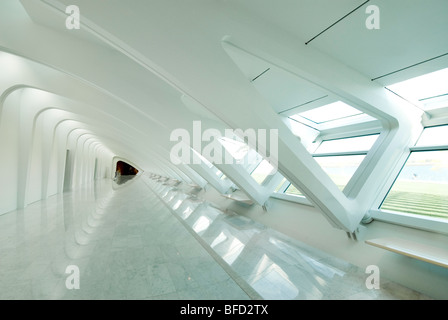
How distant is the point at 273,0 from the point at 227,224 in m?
6.32

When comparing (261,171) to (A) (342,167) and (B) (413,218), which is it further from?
(B) (413,218)

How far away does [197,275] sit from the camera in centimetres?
363

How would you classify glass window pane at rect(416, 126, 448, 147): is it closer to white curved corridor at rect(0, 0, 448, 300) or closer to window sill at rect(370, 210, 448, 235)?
white curved corridor at rect(0, 0, 448, 300)

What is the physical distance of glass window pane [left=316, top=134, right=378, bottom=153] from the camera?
6.07 meters

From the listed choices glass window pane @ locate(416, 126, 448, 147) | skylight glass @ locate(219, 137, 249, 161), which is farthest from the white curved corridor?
skylight glass @ locate(219, 137, 249, 161)

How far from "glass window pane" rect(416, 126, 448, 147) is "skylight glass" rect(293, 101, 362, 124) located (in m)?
1.69

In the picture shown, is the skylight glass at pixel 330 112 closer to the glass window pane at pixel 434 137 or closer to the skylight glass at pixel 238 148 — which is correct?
the glass window pane at pixel 434 137

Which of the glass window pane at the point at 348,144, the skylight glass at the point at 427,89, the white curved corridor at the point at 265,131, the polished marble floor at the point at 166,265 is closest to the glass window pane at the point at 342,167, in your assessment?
the white curved corridor at the point at 265,131

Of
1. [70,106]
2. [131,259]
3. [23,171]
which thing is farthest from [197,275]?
[70,106]

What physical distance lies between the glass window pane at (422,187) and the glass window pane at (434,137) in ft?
0.63
